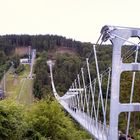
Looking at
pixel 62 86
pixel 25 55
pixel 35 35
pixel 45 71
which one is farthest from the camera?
pixel 35 35

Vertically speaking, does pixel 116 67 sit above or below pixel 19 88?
above

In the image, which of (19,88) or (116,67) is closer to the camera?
(116,67)

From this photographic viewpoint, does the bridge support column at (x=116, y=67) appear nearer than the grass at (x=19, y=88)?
Yes

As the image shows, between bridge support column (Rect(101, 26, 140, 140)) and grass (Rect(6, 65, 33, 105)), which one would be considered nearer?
bridge support column (Rect(101, 26, 140, 140))

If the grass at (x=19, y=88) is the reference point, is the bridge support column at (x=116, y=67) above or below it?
above

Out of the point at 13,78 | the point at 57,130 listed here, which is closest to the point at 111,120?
the point at 57,130

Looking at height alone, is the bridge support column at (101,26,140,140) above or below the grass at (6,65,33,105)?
above

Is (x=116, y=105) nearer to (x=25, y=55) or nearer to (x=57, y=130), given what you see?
(x=57, y=130)

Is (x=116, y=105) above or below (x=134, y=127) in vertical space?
above
